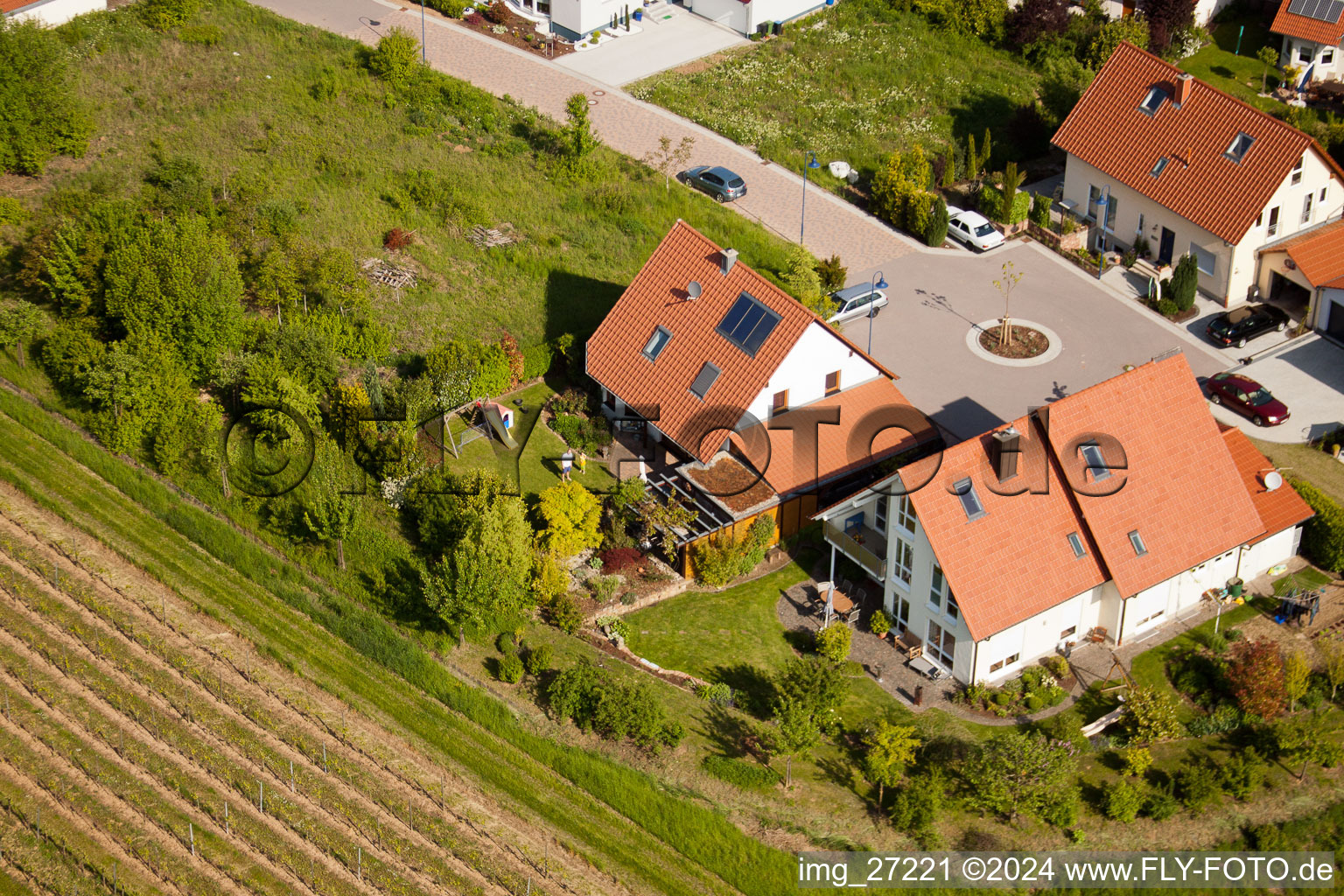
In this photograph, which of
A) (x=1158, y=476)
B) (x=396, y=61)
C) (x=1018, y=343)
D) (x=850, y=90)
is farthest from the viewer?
(x=850, y=90)

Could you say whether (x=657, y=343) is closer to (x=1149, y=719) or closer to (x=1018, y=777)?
(x=1018, y=777)

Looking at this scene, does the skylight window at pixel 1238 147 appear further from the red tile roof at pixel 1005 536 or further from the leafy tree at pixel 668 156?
the leafy tree at pixel 668 156

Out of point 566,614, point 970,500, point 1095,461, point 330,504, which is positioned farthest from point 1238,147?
point 330,504

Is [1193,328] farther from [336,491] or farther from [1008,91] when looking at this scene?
[336,491]

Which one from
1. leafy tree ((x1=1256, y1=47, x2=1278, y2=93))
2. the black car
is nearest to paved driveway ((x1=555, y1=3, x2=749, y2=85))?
leafy tree ((x1=1256, y1=47, x2=1278, y2=93))

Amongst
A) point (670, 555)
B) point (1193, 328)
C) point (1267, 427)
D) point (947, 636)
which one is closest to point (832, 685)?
point (947, 636)
